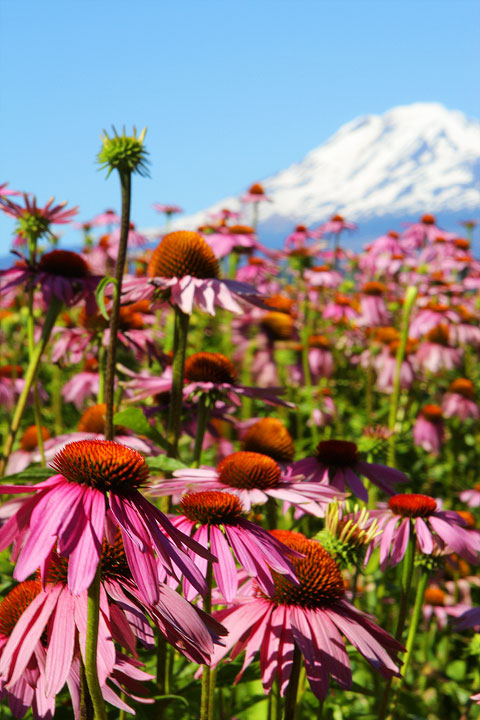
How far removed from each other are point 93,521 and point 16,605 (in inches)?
14.0

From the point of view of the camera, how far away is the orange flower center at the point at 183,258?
5.97ft

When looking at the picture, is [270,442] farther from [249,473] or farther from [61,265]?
[61,265]

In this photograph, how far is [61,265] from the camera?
6.97ft

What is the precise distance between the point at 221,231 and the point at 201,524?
4.04 m

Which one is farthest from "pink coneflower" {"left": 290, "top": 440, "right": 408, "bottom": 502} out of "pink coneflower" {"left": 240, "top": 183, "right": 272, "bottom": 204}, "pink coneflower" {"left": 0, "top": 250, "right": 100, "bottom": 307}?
"pink coneflower" {"left": 240, "top": 183, "right": 272, "bottom": 204}

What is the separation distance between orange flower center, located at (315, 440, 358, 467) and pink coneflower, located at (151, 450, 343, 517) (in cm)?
29

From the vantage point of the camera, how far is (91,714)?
927 millimetres

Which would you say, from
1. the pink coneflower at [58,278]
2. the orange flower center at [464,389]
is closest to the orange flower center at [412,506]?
the pink coneflower at [58,278]

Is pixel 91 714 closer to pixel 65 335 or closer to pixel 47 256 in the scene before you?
pixel 47 256

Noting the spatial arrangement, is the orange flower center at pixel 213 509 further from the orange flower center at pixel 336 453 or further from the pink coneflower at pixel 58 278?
the pink coneflower at pixel 58 278

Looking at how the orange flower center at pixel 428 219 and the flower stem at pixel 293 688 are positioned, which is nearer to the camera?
the flower stem at pixel 293 688

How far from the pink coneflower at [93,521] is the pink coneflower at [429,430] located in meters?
3.73

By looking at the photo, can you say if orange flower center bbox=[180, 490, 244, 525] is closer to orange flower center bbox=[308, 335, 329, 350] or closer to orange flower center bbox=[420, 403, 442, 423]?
orange flower center bbox=[420, 403, 442, 423]

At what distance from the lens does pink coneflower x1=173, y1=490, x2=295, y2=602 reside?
99 centimetres
